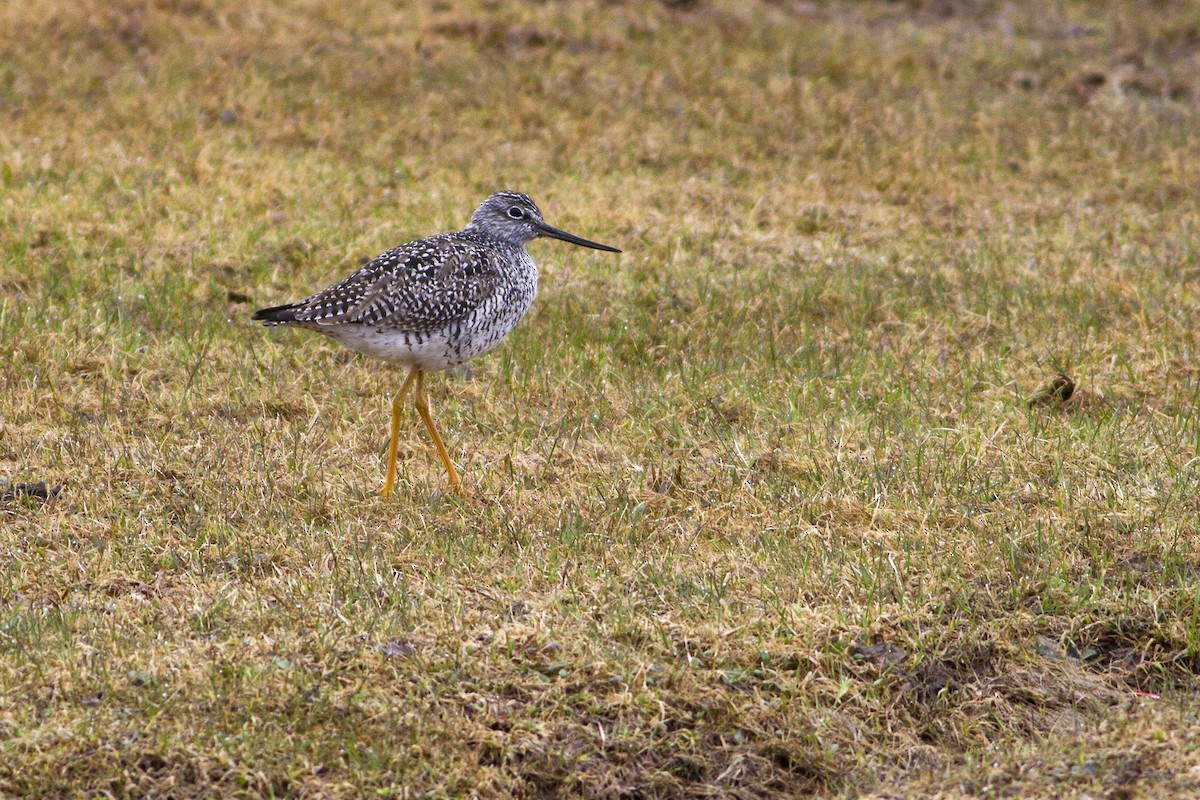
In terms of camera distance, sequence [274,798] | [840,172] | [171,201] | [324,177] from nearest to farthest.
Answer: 1. [274,798]
2. [171,201]
3. [324,177]
4. [840,172]

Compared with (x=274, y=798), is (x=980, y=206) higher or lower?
higher

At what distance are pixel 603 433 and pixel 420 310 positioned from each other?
1447mm

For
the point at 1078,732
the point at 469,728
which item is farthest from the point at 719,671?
the point at 1078,732

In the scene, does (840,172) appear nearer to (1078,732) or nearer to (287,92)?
(287,92)

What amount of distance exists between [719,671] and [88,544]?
3111mm

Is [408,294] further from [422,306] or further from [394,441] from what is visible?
[394,441]

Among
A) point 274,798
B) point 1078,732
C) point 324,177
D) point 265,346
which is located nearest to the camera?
point 274,798

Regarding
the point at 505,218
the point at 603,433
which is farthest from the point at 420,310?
the point at 603,433

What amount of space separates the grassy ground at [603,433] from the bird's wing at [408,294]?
88 centimetres

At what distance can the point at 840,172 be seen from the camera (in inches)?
520

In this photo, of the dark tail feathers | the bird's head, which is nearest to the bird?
the dark tail feathers

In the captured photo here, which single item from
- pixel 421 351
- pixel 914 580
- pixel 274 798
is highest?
pixel 421 351

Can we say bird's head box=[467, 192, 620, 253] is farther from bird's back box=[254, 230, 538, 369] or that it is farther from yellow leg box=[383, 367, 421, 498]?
yellow leg box=[383, 367, 421, 498]

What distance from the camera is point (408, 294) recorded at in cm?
757
